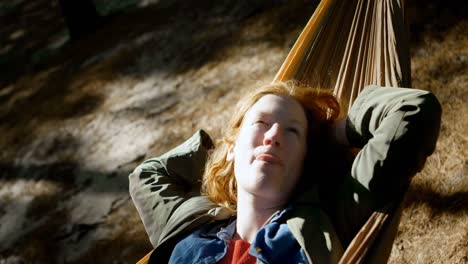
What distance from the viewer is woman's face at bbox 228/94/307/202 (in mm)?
1577

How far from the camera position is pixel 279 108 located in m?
1.70

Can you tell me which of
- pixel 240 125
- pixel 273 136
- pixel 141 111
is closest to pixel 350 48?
pixel 240 125

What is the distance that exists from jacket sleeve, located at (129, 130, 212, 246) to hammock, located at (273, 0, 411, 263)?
41 cm

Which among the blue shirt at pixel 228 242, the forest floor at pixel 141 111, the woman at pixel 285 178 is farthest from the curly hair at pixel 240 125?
the forest floor at pixel 141 111

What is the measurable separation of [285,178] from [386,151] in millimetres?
305

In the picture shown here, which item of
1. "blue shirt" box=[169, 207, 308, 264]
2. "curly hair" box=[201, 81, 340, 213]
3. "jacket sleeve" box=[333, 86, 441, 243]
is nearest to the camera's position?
"jacket sleeve" box=[333, 86, 441, 243]

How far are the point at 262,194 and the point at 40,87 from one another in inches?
132

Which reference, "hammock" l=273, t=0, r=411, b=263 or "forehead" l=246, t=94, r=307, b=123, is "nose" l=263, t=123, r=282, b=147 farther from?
"hammock" l=273, t=0, r=411, b=263

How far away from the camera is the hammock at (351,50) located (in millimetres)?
1964

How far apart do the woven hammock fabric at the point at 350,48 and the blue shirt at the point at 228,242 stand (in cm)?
60

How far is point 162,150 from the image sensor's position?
10.6ft

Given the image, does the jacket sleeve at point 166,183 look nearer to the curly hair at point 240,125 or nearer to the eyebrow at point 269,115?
the curly hair at point 240,125

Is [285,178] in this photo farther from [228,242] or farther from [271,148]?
[228,242]

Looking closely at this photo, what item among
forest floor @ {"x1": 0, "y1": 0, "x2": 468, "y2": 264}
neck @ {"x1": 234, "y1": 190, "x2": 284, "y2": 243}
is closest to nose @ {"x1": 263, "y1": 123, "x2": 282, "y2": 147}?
neck @ {"x1": 234, "y1": 190, "x2": 284, "y2": 243}
